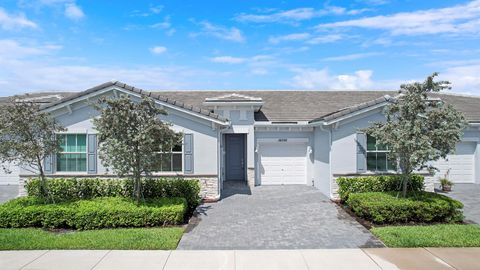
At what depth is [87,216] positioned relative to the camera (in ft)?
31.7

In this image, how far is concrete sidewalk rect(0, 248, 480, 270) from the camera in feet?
22.8

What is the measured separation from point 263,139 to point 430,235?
9612 millimetres

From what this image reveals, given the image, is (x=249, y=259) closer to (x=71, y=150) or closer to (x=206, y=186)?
(x=206, y=186)

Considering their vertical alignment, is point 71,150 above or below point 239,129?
below

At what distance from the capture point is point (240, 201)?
13.3 meters

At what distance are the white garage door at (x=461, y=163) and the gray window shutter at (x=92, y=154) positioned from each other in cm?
1691

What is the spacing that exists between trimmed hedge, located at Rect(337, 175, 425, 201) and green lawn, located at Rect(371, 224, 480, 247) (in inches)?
128

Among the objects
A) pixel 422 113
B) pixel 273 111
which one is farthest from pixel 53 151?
pixel 422 113

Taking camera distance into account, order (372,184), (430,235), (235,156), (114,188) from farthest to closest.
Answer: (235,156) → (372,184) → (114,188) → (430,235)

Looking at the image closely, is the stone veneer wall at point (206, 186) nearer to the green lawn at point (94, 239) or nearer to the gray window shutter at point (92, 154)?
the gray window shutter at point (92, 154)

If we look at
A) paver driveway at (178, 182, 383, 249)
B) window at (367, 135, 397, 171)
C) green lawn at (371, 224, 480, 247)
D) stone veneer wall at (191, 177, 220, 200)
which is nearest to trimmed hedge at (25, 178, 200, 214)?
stone veneer wall at (191, 177, 220, 200)

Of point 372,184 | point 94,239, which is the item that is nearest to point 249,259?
point 94,239

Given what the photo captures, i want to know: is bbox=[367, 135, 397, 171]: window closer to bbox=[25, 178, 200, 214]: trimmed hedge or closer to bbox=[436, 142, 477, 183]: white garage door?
bbox=[436, 142, 477, 183]: white garage door

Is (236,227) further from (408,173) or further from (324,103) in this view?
(324,103)
